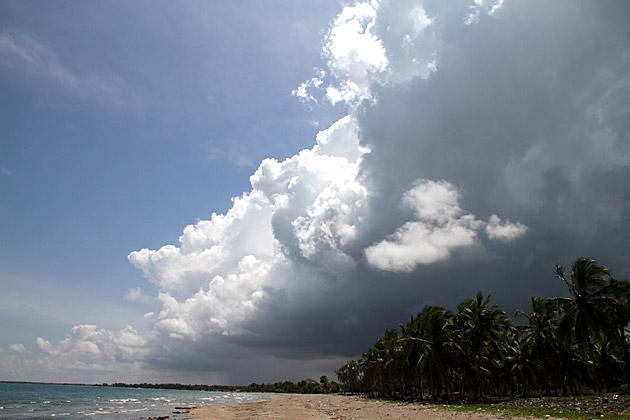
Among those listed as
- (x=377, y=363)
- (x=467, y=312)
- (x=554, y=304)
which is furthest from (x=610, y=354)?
(x=377, y=363)

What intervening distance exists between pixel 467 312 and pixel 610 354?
30433 mm

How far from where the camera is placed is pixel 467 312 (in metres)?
43.8

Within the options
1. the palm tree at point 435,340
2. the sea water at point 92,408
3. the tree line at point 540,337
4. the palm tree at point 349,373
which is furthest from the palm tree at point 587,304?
the palm tree at point 349,373

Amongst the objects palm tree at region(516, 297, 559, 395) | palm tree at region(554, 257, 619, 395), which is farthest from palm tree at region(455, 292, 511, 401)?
palm tree at region(554, 257, 619, 395)

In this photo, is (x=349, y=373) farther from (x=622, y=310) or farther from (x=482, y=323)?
(x=622, y=310)

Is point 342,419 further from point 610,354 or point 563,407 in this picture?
point 610,354

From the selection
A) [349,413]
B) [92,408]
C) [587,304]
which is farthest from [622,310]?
[92,408]

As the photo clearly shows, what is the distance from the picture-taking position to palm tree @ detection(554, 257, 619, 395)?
3022 centimetres

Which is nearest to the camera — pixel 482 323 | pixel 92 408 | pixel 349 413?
pixel 349 413

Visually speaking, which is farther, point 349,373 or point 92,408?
point 349,373

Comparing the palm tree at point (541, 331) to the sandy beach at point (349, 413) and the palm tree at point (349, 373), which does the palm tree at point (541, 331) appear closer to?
the sandy beach at point (349, 413)

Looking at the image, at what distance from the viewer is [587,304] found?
31.2 metres

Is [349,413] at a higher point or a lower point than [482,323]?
lower

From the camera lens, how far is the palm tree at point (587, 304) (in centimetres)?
3022
